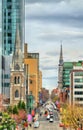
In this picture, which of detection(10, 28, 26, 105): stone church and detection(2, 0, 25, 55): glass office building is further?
detection(2, 0, 25, 55): glass office building

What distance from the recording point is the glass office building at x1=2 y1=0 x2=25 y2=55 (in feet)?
493

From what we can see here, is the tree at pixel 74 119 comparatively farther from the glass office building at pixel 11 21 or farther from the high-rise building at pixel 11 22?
the glass office building at pixel 11 21

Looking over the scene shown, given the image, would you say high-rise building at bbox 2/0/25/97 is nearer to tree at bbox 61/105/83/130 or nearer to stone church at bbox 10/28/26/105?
stone church at bbox 10/28/26/105

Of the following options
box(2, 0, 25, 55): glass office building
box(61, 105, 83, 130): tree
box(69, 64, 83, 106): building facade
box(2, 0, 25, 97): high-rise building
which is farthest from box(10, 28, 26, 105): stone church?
box(61, 105, 83, 130): tree

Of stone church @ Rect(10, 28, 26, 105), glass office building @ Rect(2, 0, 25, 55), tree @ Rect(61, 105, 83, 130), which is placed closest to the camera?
tree @ Rect(61, 105, 83, 130)

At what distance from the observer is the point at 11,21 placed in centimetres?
15262

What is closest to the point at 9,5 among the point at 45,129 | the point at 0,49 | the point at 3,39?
the point at 3,39

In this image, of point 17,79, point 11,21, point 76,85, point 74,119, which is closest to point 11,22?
point 11,21

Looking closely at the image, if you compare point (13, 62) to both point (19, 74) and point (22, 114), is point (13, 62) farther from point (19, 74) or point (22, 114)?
point (22, 114)

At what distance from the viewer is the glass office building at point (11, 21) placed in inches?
5910

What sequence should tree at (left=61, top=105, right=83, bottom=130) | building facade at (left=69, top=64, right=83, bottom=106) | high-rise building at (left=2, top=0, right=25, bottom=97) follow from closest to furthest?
tree at (left=61, top=105, right=83, bottom=130) < building facade at (left=69, top=64, right=83, bottom=106) < high-rise building at (left=2, top=0, right=25, bottom=97)

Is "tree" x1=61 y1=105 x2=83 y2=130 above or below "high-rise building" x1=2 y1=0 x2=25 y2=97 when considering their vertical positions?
below

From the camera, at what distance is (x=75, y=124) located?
8175 centimetres

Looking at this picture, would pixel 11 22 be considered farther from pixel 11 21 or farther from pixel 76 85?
pixel 76 85
